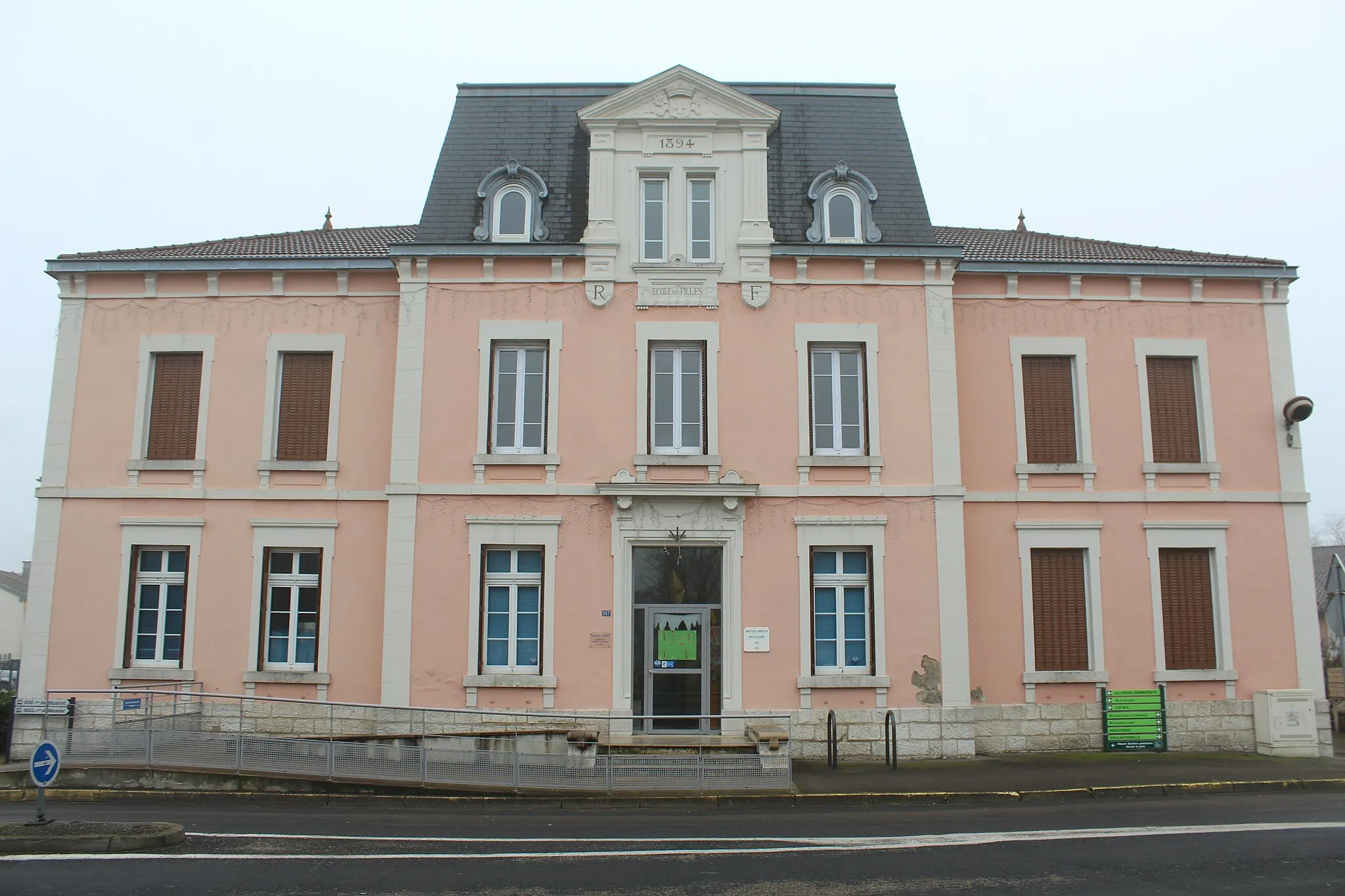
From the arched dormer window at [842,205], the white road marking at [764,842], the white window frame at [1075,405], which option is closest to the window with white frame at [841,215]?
the arched dormer window at [842,205]

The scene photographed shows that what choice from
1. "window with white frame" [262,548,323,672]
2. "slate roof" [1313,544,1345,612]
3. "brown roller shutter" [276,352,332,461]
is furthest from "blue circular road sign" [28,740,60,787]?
"slate roof" [1313,544,1345,612]

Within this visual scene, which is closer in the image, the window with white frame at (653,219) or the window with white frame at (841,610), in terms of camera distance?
the window with white frame at (841,610)

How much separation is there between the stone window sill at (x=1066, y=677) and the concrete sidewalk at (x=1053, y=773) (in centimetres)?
109

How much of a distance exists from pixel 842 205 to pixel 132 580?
13197mm

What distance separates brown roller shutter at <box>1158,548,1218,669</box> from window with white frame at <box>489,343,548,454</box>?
10468 mm

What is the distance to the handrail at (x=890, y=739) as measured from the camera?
1467cm

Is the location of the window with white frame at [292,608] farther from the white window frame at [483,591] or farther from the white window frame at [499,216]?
the white window frame at [499,216]

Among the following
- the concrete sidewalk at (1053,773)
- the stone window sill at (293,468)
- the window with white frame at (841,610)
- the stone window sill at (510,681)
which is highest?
the stone window sill at (293,468)

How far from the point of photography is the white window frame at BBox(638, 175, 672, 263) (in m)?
16.6

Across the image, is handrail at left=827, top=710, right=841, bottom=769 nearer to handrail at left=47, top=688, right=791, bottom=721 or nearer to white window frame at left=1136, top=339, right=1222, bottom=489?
handrail at left=47, top=688, right=791, bottom=721

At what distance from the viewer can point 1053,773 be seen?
1405cm

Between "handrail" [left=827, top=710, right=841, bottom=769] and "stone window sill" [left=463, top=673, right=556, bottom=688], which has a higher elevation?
"stone window sill" [left=463, top=673, right=556, bottom=688]

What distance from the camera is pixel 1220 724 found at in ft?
53.5

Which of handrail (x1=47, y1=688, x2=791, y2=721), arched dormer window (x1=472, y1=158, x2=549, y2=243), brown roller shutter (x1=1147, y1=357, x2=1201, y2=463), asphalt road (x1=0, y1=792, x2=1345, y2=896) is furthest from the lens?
brown roller shutter (x1=1147, y1=357, x2=1201, y2=463)
